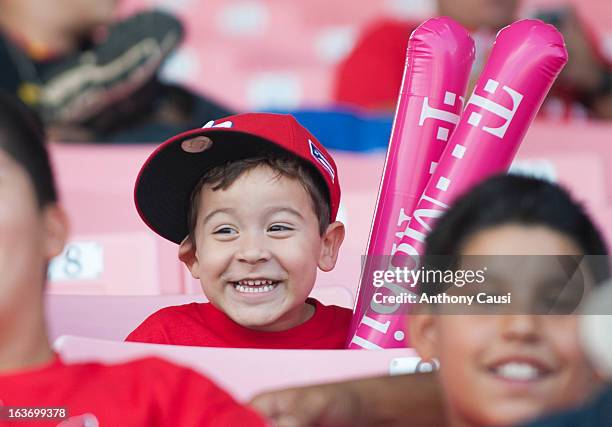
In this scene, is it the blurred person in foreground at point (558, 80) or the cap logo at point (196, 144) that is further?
the blurred person in foreground at point (558, 80)

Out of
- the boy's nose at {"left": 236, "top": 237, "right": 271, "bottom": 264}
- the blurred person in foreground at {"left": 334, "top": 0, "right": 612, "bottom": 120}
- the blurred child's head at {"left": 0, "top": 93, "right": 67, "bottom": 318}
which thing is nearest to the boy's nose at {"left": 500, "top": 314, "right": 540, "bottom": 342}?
the blurred child's head at {"left": 0, "top": 93, "right": 67, "bottom": 318}

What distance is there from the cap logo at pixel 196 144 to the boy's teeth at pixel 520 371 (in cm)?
45

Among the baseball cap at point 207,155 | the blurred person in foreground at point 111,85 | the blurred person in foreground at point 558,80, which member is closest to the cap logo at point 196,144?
the baseball cap at point 207,155

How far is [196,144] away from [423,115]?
0.19m

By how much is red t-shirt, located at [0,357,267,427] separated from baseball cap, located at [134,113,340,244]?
314mm

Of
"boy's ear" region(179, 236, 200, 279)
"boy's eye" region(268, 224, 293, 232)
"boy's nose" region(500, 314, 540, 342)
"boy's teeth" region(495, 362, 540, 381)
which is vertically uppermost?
"boy's nose" region(500, 314, 540, 342)

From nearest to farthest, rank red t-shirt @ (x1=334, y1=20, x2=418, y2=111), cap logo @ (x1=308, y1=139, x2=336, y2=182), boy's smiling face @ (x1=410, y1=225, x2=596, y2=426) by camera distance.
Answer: boy's smiling face @ (x1=410, y1=225, x2=596, y2=426) < cap logo @ (x1=308, y1=139, x2=336, y2=182) < red t-shirt @ (x1=334, y1=20, x2=418, y2=111)

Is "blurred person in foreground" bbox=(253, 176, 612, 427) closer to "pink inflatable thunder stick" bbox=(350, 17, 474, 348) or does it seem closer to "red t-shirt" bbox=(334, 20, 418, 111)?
"pink inflatable thunder stick" bbox=(350, 17, 474, 348)

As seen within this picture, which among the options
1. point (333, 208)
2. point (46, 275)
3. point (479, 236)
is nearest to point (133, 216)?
point (333, 208)

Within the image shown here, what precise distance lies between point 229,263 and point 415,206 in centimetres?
16

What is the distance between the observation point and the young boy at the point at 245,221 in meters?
1.06

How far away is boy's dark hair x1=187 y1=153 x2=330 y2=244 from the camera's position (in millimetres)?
1072

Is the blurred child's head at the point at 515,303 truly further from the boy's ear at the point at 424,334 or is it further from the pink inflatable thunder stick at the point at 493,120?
the pink inflatable thunder stick at the point at 493,120

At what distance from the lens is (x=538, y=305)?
678mm
